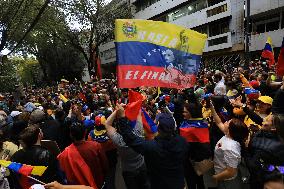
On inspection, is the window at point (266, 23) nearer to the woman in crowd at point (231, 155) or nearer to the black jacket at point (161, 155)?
the woman in crowd at point (231, 155)

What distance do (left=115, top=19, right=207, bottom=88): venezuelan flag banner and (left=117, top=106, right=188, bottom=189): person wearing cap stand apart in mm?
913

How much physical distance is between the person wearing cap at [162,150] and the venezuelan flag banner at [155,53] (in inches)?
35.9

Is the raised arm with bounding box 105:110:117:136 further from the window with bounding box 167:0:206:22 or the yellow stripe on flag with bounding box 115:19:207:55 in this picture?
the window with bounding box 167:0:206:22

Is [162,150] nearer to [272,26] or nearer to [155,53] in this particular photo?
[155,53]

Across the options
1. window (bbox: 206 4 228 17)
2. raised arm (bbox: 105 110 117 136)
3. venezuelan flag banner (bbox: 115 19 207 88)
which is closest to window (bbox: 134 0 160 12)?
window (bbox: 206 4 228 17)

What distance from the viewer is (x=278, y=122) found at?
3.08 meters

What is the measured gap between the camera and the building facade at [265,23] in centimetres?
2569

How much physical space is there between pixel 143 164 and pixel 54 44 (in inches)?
1584

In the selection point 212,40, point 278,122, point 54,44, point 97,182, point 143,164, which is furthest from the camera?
point 54,44

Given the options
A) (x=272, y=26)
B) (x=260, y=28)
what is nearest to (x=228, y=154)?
(x=272, y=26)

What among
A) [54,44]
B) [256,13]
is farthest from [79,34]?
[256,13]

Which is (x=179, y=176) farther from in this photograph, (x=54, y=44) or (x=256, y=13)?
(x=54, y=44)

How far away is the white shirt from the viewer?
3.75m

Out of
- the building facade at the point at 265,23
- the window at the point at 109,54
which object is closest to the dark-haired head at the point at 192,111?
the building facade at the point at 265,23
